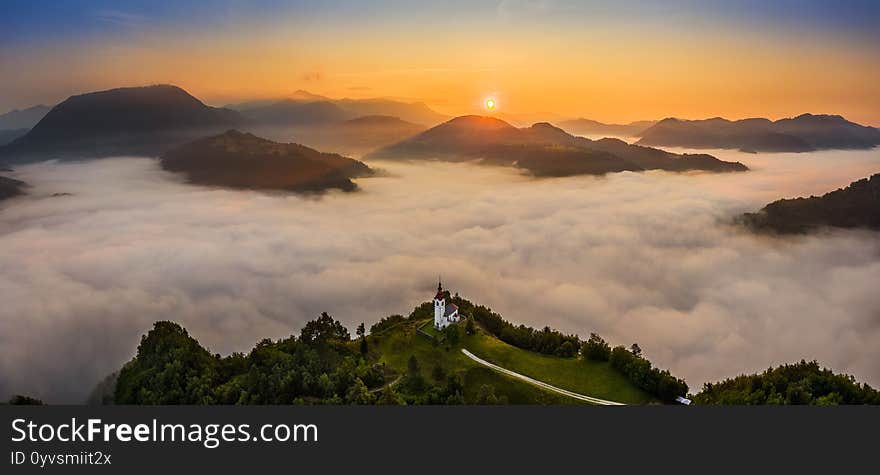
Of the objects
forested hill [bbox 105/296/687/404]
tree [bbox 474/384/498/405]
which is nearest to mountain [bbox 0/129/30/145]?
forested hill [bbox 105/296/687/404]

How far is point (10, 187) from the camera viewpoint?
90438mm

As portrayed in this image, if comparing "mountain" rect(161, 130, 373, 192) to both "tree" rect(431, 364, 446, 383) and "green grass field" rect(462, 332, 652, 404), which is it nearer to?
"green grass field" rect(462, 332, 652, 404)

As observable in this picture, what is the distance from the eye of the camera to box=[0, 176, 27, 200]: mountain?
290 ft

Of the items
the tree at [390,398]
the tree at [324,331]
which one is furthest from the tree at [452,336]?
the tree at [324,331]

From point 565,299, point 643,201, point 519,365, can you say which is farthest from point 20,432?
point 643,201

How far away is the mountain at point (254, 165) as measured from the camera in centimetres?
13075

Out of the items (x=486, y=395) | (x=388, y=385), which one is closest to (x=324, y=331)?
(x=388, y=385)

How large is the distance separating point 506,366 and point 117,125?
114622mm

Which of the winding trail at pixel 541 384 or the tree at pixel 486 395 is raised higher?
the tree at pixel 486 395

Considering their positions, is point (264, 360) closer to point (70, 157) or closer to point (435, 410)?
point (435, 410)

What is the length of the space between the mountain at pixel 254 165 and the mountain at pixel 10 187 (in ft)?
119

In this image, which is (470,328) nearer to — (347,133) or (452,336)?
(452,336)

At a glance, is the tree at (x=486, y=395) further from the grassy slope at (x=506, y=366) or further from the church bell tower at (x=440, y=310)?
the church bell tower at (x=440, y=310)

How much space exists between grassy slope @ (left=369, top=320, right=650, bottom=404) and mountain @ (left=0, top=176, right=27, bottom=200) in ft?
269
